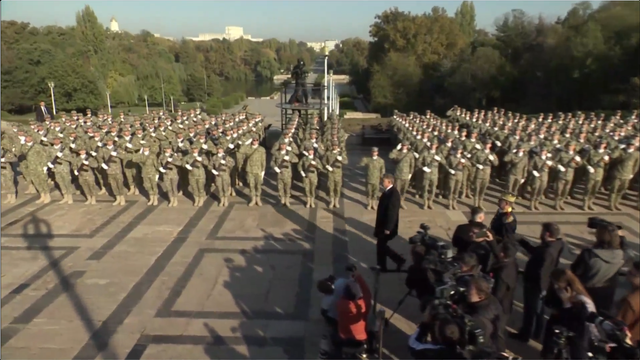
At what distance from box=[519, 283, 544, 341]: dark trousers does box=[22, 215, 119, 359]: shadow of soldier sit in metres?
5.23

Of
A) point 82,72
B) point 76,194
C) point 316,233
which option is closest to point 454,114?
point 316,233

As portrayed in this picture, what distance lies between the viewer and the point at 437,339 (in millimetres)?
4156

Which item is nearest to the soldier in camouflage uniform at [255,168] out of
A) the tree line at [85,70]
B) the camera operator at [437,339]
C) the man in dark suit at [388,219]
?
the man in dark suit at [388,219]

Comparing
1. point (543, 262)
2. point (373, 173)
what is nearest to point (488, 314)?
point (543, 262)

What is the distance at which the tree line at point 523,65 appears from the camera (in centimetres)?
3303

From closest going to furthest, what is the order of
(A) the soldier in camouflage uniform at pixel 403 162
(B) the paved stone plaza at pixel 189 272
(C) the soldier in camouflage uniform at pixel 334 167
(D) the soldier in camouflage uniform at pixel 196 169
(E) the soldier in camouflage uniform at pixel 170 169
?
(B) the paved stone plaza at pixel 189 272 < (A) the soldier in camouflage uniform at pixel 403 162 < (C) the soldier in camouflage uniform at pixel 334 167 < (D) the soldier in camouflage uniform at pixel 196 169 < (E) the soldier in camouflage uniform at pixel 170 169

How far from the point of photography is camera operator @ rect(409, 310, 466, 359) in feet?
13.2

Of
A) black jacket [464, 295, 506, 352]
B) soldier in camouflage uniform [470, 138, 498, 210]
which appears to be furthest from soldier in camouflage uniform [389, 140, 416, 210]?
black jacket [464, 295, 506, 352]

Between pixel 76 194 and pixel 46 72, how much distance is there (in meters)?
33.9

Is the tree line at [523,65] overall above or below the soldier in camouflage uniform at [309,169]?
above

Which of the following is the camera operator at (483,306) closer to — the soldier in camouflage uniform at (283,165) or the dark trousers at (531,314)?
the dark trousers at (531,314)

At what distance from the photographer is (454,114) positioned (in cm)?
2078

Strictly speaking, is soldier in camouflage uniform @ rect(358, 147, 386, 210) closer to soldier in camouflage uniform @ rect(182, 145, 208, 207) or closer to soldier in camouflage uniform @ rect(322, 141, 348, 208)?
soldier in camouflage uniform @ rect(322, 141, 348, 208)

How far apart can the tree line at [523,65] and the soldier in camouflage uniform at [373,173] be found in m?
24.6
